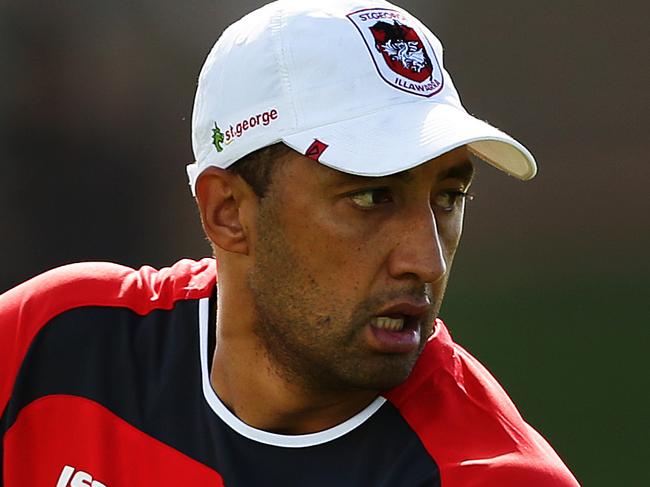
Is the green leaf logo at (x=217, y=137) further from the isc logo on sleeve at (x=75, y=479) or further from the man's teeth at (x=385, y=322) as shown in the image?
the isc logo on sleeve at (x=75, y=479)

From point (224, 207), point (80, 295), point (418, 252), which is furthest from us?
point (80, 295)

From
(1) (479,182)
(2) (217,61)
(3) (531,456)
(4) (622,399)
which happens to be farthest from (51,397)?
(1) (479,182)

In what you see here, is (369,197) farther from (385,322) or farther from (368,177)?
A: (385,322)

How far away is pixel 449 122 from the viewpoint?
76.9 inches

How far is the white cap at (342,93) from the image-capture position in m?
1.91

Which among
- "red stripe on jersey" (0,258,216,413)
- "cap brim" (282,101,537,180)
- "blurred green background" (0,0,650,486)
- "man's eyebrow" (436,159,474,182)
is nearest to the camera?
"cap brim" (282,101,537,180)

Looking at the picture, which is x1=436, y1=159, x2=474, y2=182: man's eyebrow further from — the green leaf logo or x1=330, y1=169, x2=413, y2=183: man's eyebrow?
the green leaf logo

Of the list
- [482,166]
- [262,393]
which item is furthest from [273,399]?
[482,166]

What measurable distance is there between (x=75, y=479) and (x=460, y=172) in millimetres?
831

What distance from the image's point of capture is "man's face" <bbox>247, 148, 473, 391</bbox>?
192cm

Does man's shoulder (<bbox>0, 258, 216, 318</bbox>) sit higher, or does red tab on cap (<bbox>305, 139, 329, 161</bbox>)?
red tab on cap (<bbox>305, 139, 329, 161</bbox>)

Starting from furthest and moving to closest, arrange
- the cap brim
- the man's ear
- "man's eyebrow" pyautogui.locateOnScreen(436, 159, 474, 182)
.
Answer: the man's ear < "man's eyebrow" pyautogui.locateOnScreen(436, 159, 474, 182) < the cap brim

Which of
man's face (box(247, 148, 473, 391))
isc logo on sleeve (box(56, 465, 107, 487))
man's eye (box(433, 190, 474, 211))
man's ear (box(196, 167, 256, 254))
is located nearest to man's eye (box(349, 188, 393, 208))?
man's face (box(247, 148, 473, 391))

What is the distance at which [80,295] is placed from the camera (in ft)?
7.61
